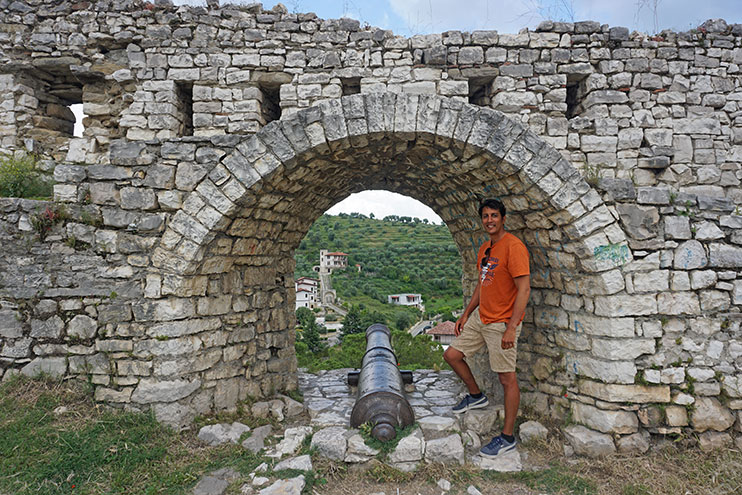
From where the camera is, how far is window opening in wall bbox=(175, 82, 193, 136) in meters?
4.71

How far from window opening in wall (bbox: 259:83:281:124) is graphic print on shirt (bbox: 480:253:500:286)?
9.54 ft

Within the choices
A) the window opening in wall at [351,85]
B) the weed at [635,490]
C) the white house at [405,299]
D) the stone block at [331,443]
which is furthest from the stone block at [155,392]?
the white house at [405,299]

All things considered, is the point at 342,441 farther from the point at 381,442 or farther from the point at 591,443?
the point at 591,443

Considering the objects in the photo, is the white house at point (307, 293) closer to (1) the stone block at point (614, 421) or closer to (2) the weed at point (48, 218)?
(2) the weed at point (48, 218)

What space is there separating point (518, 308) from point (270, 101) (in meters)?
3.69

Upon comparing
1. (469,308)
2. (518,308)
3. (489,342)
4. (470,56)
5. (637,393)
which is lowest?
(637,393)

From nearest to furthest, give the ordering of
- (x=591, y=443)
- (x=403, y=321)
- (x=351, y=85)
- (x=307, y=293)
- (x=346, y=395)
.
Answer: (x=591, y=443) < (x=351, y=85) < (x=346, y=395) < (x=403, y=321) < (x=307, y=293)

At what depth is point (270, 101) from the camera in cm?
500

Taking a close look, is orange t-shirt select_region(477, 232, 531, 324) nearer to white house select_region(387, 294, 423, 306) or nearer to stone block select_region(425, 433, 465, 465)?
stone block select_region(425, 433, 465, 465)

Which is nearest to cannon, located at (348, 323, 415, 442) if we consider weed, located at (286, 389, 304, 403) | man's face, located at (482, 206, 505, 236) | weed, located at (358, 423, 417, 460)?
weed, located at (358, 423, 417, 460)

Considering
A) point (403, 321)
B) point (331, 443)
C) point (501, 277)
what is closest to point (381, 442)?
point (331, 443)

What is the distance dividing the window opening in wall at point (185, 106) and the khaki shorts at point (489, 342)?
3.94 m

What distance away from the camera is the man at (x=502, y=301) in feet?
13.0

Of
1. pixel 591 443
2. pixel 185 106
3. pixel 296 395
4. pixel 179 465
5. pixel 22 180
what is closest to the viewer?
pixel 179 465
